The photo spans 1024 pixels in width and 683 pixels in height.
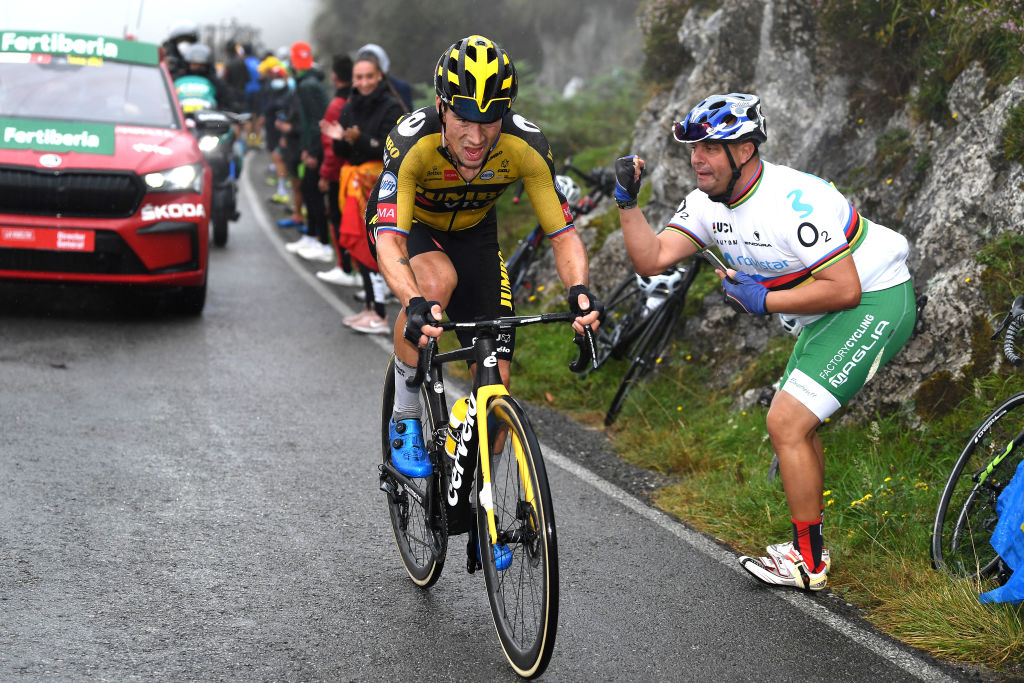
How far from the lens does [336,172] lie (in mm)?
11555

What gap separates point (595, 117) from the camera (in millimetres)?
17016

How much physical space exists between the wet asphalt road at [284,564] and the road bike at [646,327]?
600 mm

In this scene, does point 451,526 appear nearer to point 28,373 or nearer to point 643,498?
point 643,498

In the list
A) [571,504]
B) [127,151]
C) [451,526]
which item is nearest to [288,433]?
[571,504]

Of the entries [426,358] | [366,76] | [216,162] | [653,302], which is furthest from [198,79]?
[426,358]

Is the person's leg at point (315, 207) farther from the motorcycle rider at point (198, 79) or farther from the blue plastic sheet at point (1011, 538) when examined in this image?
the blue plastic sheet at point (1011, 538)

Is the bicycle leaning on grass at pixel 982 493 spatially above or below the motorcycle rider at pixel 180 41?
below

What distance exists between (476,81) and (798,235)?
62.3 inches

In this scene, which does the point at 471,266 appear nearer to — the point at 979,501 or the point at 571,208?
the point at 979,501

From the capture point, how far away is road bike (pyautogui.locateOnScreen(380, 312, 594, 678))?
3.66 meters

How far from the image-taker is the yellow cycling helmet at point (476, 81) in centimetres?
404

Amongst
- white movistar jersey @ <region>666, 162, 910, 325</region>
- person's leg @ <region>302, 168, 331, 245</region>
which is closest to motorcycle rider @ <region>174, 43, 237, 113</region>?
person's leg @ <region>302, 168, 331, 245</region>

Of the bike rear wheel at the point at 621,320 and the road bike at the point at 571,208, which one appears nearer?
the bike rear wheel at the point at 621,320

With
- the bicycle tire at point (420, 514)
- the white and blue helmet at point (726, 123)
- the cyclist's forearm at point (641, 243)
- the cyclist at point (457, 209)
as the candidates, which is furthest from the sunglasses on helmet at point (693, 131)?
the bicycle tire at point (420, 514)
